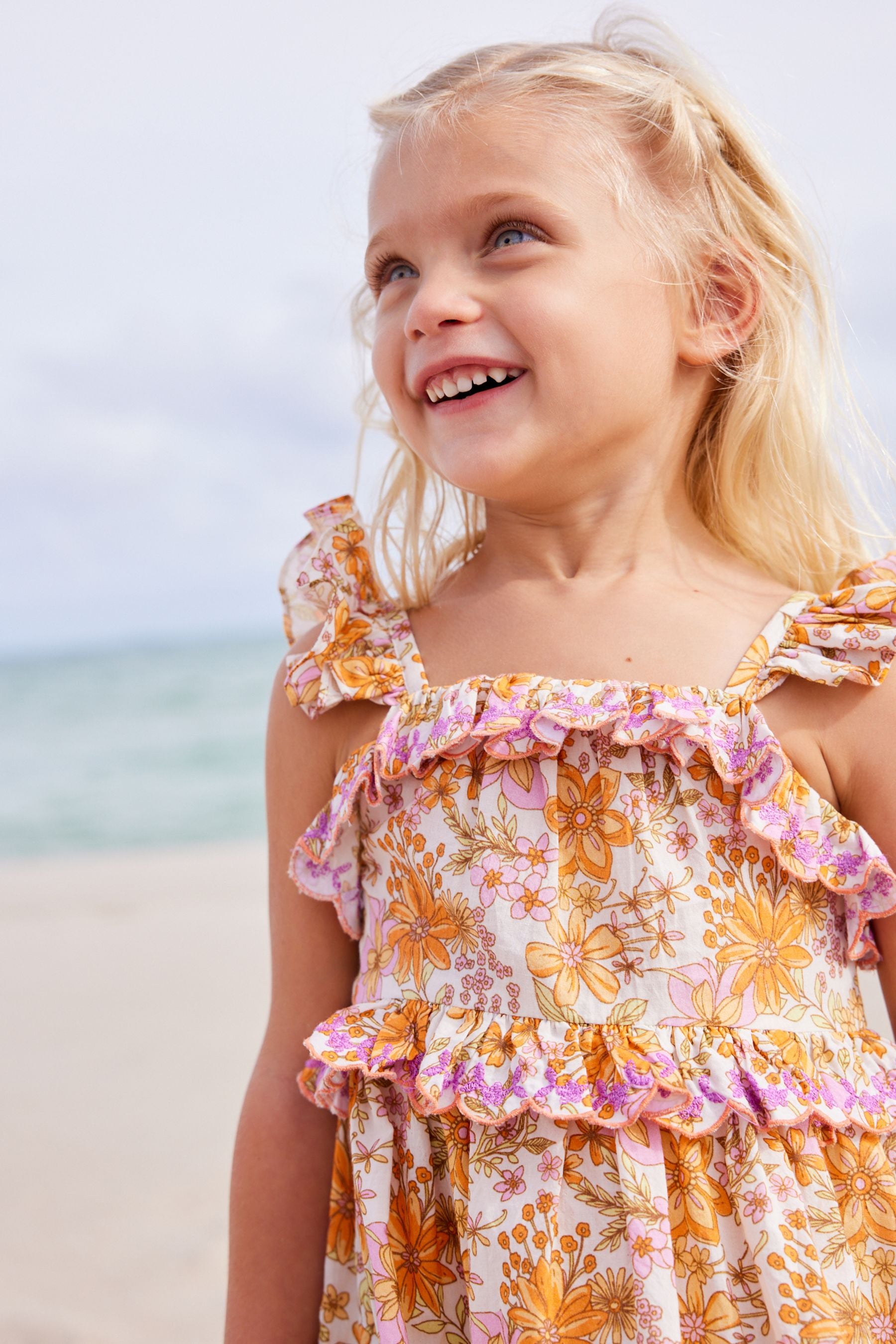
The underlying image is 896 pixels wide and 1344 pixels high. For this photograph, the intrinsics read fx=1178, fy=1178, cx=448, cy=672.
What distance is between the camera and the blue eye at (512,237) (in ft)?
4.13

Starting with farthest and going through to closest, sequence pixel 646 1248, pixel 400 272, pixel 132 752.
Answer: pixel 132 752
pixel 400 272
pixel 646 1248

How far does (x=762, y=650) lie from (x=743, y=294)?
1.61 feet

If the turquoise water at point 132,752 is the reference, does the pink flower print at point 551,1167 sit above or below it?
below

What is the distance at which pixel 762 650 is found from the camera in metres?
1.25

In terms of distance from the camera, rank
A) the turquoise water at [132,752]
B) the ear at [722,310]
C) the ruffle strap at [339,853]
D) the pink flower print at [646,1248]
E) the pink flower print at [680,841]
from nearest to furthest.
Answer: the pink flower print at [646,1248], the pink flower print at [680,841], the ruffle strap at [339,853], the ear at [722,310], the turquoise water at [132,752]

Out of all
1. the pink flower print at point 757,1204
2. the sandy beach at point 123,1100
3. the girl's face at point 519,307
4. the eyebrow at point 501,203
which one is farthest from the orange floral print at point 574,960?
the sandy beach at point 123,1100

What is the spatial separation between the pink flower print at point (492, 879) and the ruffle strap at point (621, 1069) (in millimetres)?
117

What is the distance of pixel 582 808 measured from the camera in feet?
3.97

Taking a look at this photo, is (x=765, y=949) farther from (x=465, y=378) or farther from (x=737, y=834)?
(x=465, y=378)

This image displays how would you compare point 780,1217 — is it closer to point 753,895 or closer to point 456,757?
point 753,895

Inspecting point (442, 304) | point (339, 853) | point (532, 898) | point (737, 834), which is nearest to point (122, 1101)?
point (339, 853)

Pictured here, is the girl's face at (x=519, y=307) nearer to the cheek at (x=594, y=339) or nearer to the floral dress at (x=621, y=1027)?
the cheek at (x=594, y=339)

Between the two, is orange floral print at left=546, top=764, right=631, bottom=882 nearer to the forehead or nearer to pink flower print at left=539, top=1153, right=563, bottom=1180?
pink flower print at left=539, top=1153, right=563, bottom=1180

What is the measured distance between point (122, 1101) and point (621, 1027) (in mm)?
2796
